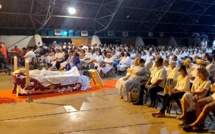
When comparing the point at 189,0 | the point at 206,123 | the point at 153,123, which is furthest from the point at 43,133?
the point at 189,0

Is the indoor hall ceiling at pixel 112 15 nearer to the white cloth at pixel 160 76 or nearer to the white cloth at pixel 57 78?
the white cloth at pixel 57 78

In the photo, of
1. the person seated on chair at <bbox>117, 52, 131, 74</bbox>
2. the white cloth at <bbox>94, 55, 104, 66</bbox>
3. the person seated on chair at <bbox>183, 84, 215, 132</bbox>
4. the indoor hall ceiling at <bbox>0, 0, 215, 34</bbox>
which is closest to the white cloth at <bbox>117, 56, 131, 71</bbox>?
the person seated on chair at <bbox>117, 52, 131, 74</bbox>

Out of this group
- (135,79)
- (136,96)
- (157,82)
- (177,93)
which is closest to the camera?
(177,93)

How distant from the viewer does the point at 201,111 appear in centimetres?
372

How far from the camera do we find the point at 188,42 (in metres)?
25.0

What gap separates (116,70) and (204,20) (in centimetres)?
1541

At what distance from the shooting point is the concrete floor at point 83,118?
3859mm

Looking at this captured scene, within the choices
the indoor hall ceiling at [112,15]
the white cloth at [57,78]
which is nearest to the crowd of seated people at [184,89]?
the white cloth at [57,78]

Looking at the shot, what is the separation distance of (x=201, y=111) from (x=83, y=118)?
203cm

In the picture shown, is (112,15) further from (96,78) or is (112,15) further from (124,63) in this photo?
(96,78)

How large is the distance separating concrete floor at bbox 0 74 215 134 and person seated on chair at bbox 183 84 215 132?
0.53 ft

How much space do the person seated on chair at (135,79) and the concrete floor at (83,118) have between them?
29 centimetres

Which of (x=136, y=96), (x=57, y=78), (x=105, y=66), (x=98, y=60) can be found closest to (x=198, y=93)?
(x=136, y=96)

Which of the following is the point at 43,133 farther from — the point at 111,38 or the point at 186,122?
the point at 111,38
